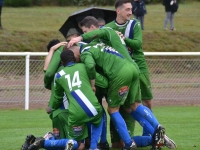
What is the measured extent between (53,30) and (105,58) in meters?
13.9

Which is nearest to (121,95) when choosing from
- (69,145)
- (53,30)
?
(69,145)

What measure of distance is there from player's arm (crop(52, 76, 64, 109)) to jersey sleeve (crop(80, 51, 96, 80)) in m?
0.46

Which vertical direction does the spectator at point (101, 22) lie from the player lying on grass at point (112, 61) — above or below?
above

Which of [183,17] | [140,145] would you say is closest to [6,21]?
[183,17]

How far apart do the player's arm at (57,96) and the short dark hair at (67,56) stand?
0.29 m

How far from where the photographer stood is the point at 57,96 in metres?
9.38

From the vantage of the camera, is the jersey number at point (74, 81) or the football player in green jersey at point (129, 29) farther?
the football player in green jersey at point (129, 29)

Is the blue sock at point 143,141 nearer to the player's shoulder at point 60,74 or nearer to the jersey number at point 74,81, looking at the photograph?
the jersey number at point 74,81

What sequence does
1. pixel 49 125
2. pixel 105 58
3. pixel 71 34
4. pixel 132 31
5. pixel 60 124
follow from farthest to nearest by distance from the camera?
pixel 49 125 < pixel 71 34 < pixel 132 31 < pixel 60 124 < pixel 105 58

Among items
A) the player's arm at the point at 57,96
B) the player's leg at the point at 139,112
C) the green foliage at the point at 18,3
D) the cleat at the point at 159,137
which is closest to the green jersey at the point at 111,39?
the player's leg at the point at 139,112

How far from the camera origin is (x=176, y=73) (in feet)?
55.0

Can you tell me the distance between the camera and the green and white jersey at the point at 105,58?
9227 millimetres

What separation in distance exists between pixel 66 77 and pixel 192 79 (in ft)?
27.1

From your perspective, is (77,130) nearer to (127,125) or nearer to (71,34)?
(127,125)
